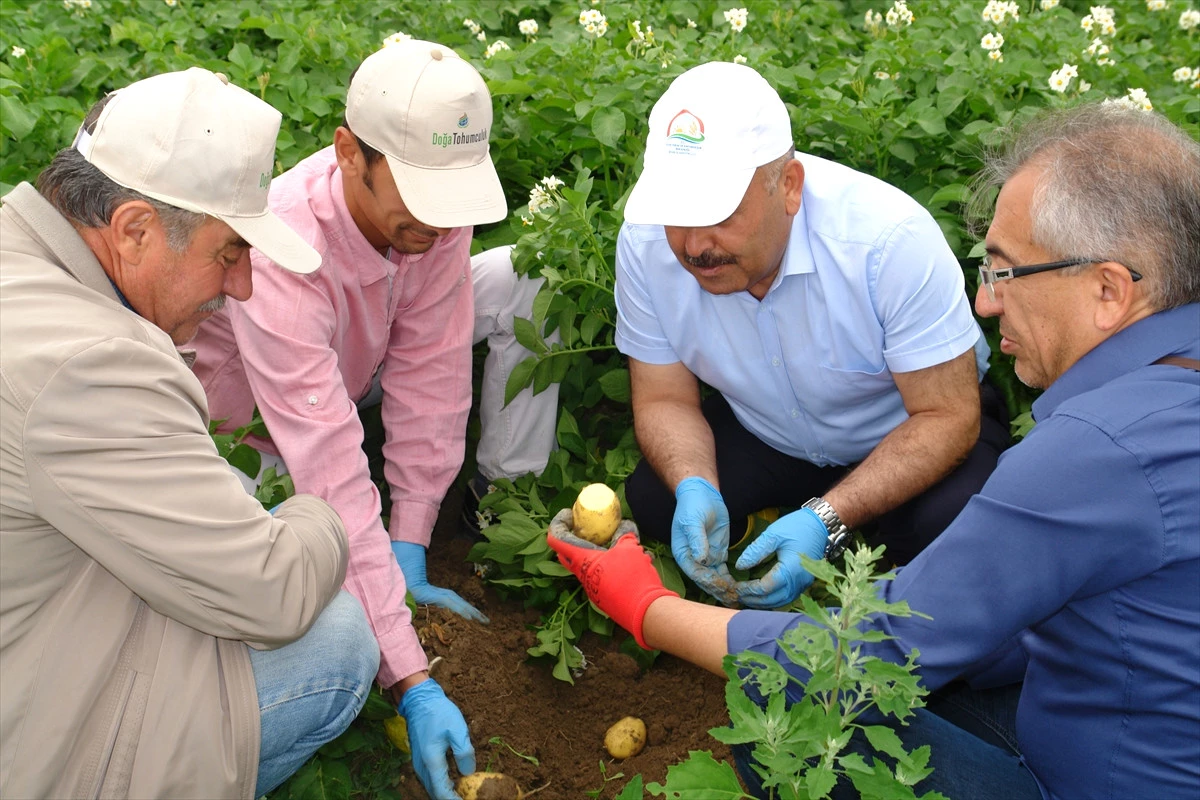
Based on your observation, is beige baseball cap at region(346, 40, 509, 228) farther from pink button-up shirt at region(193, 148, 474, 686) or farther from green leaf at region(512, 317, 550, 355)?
green leaf at region(512, 317, 550, 355)

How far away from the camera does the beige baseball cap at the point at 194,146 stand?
72.5 inches

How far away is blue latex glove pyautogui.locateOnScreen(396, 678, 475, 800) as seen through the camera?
2.33 meters

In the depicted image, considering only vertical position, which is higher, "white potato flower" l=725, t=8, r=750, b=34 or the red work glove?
"white potato flower" l=725, t=8, r=750, b=34

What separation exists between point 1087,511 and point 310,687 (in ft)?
4.39

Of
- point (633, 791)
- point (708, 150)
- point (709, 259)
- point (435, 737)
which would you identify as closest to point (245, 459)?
point (435, 737)

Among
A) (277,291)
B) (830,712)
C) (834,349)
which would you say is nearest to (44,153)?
(277,291)

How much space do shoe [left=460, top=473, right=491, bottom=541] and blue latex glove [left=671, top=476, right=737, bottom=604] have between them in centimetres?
76

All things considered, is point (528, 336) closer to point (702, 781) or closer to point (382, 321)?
point (382, 321)

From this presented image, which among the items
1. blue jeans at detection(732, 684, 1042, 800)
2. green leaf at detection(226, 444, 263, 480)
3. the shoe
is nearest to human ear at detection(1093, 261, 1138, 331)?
blue jeans at detection(732, 684, 1042, 800)

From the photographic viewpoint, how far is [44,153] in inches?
135

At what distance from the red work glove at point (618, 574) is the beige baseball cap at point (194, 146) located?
36.7 inches

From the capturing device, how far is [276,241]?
2.06 meters

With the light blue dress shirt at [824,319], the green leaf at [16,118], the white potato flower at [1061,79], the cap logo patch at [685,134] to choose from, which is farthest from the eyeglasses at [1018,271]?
the green leaf at [16,118]

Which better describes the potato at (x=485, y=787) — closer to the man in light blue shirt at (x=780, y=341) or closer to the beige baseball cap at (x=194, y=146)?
the man in light blue shirt at (x=780, y=341)
